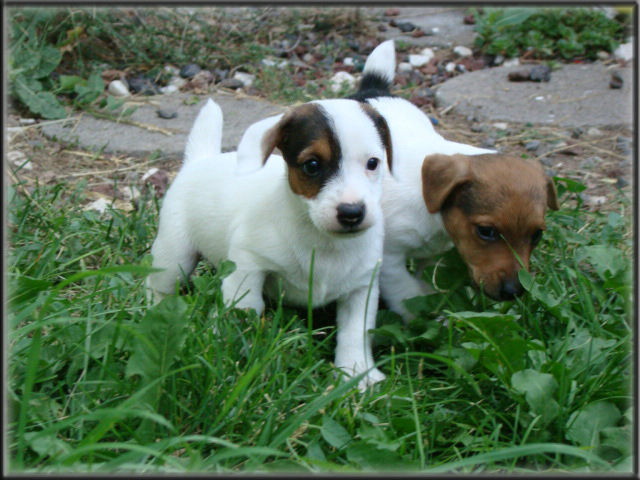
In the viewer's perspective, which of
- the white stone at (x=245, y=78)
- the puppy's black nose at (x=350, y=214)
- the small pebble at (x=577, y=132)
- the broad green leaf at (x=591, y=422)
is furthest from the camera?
the white stone at (x=245, y=78)

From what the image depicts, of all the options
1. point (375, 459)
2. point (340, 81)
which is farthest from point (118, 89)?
point (375, 459)

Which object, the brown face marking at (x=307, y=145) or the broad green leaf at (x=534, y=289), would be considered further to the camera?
the broad green leaf at (x=534, y=289)

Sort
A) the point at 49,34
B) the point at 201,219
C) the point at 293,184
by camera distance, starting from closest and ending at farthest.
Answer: the point at 293,184, the point at 201,219, the point at 49,34

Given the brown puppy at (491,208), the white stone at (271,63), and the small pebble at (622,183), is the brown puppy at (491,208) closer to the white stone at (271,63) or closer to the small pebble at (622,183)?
the small pebble at (622,183)

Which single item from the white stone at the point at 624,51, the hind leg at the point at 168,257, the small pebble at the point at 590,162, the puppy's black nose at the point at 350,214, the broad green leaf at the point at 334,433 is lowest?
the small pebble at the point at 590,162

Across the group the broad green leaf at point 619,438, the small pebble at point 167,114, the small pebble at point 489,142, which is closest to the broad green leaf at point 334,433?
the broad green leaf at point 619,438

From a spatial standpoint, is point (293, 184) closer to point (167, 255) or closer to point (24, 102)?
point (167, 255)

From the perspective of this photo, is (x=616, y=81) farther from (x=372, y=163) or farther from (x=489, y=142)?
(x=372, y=163)

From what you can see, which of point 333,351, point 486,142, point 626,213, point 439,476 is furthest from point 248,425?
point 486,142
